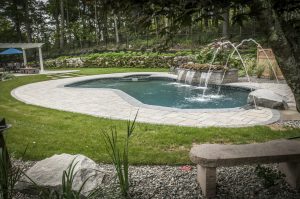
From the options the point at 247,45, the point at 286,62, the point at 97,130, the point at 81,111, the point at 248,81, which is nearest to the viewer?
the point at 286,62

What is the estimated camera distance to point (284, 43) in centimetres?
187

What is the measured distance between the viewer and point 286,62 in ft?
6.30

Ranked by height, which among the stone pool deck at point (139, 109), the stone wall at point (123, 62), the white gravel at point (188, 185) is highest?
the stone wall at point (123, 62)

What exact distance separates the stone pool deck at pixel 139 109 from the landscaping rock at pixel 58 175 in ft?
9.18

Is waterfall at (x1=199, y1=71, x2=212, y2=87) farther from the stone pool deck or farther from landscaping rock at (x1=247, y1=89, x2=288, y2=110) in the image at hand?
landscaping rock at (x1=247, y1=89, x2=288, y2=110)

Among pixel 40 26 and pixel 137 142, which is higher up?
pixel 40 26

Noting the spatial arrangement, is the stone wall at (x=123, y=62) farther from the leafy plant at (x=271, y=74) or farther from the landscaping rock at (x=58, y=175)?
the landscaping rock at (x=58, y=175)

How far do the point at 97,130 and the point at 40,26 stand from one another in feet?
117

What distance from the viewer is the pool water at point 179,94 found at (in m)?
8.76

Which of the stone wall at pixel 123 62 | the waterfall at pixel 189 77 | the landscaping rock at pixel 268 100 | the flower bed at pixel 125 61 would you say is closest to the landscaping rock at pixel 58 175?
the landscaping rock at pixel 268 100

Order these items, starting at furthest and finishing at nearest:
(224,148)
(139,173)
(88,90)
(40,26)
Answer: (40,26) < (88,90) < (139,173) < (224,148)

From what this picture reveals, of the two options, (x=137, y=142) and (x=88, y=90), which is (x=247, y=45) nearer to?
(x=88, y=90)

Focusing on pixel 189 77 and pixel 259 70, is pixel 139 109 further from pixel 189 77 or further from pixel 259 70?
pixel 259 70

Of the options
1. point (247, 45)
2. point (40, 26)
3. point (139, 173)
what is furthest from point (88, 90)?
point (40, 26)
